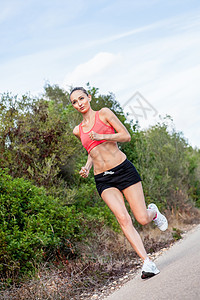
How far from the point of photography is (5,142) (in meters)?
11.8

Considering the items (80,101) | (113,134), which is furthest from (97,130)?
(80,101)

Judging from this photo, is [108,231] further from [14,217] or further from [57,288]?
[57,288]

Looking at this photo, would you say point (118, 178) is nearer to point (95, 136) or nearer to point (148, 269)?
point (95, 136)

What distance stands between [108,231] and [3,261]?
13.7 ft

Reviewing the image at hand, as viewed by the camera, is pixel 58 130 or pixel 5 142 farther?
pixel 58 130

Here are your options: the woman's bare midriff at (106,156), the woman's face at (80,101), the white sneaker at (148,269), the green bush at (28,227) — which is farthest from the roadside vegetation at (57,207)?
the woman's face at (80,101)

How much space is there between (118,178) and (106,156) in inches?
13.9

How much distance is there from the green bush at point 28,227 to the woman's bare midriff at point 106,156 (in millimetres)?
2963

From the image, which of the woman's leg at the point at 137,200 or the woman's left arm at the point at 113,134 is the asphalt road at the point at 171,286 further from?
the woman's left arm at the point at 113,134

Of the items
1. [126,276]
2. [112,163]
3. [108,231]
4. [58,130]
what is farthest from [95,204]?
[112,163]

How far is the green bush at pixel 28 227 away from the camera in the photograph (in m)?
7.52

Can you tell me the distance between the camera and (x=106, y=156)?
5.52 m

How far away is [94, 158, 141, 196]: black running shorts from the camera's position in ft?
17.9

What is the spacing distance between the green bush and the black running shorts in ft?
9.57
